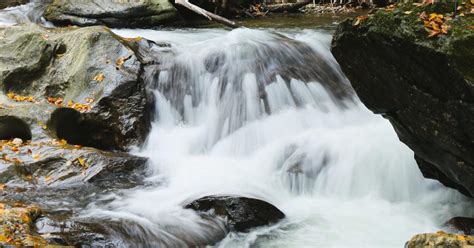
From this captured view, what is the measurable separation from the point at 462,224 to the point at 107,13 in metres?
10.2

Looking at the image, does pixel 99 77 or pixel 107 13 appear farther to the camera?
pixel 107 13

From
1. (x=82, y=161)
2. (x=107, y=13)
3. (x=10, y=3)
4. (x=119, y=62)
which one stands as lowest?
(x=82, y=161)

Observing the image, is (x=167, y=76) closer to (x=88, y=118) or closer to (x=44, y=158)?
(x=88, y=118)

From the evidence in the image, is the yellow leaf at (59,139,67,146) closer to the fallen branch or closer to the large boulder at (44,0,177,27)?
the fallen branch

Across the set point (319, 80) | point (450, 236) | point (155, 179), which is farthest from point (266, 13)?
point (450, 236)

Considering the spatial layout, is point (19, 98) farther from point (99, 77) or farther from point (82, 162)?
point (82, 162)

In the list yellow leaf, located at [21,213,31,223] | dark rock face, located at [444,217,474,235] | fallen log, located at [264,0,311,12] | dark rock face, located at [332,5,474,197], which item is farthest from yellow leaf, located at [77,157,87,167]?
fallen log, located at [264,0,311,12]

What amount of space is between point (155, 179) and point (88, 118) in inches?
70.0

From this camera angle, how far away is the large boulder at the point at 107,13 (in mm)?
12430

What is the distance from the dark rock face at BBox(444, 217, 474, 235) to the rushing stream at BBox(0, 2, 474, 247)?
25cm

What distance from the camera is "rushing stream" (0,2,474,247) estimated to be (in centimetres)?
537

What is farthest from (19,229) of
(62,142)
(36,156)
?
(62,142)

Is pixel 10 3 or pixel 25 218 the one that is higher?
pixel 10 3

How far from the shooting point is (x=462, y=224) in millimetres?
5051
